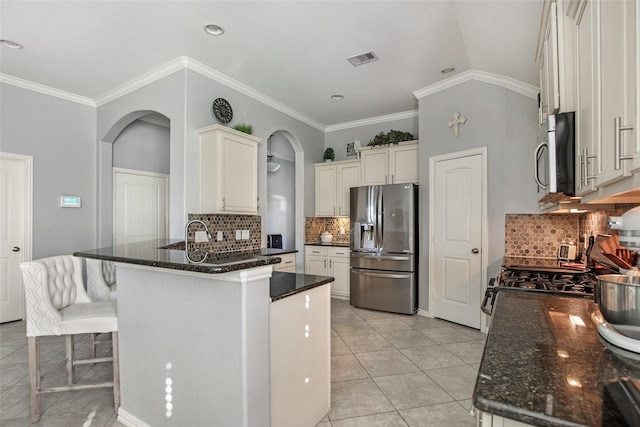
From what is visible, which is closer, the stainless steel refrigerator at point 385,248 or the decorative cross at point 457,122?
the decorative cross at point 457,122

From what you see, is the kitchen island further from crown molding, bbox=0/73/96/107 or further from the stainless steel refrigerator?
crown molding, bbox=0/73/96/107

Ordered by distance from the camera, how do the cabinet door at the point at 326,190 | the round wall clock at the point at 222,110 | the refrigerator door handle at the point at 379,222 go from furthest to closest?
1. the cabinet door at the point at 326,190
2. the refrigerator door handle at the point at 379,222
3. the round wall clock at the point at 222,110

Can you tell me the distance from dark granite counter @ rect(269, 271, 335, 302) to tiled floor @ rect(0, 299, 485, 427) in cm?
91

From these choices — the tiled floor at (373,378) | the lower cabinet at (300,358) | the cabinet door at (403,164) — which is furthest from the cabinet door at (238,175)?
the cabinet door at (403,164)

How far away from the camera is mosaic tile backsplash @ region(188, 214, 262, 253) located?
3535 millimetres

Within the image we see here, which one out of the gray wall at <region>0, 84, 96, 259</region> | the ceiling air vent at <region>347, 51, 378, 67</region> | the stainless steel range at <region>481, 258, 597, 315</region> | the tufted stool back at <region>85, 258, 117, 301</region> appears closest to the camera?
the stainless steel range at <region>481, 258, 597, 315</region>

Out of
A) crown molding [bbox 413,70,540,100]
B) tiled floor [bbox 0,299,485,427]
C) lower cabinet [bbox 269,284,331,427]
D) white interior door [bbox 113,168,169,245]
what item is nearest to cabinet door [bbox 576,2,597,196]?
lower cabinet [bbox 269,284,331,427]

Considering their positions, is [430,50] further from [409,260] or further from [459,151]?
[409,260]

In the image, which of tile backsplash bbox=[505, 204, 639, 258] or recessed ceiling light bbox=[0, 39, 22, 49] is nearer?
recessed ceiling light bbox=[0, 39, 22, 49]

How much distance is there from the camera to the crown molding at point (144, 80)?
3.42 metres

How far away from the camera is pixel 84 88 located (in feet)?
13.4

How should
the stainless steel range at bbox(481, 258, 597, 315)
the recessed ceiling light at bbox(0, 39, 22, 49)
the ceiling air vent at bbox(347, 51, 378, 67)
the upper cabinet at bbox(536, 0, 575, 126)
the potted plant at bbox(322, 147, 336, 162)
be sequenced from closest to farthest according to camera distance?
1. the upper cabinet at bbox(536, 0, 575, 126)
2. the stainless steel range at bbox(481, 258, 597, 315)
3. the recessed ceiling light at bbox(0, 39, 22, 49)
4. the ceiling air vent at bbox(347, 51, 378, 67)
5. the potted plant at bbox(322, 147, 336, 162)

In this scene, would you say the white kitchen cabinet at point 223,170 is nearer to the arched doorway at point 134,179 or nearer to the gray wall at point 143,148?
the arched doorway at point 134,179

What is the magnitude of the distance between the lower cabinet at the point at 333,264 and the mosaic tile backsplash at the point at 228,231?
1.22 metres
